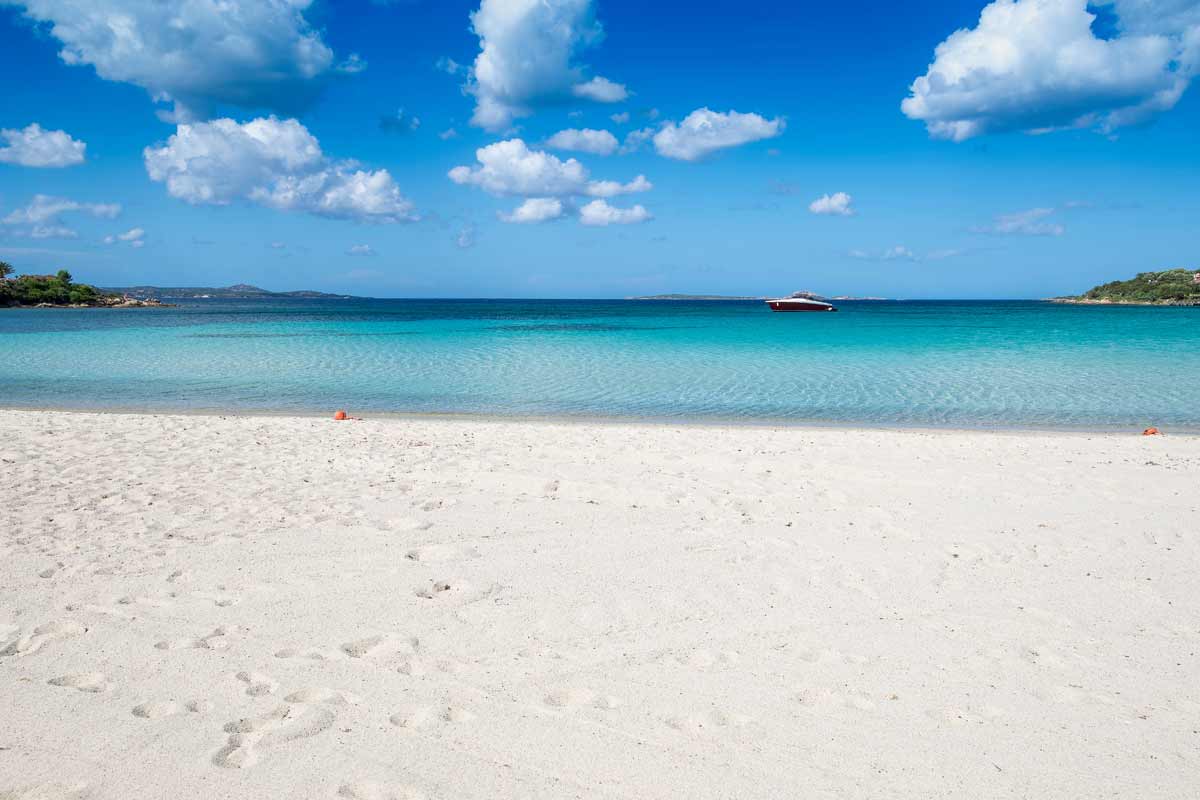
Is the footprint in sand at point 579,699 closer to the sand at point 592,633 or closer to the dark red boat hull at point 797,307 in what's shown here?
the sand at point 592,633

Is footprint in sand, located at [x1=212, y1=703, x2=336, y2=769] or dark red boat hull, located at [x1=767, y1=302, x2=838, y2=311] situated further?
dark red boat hull, located at [x1=767, y1=302, x2=838, y2=311]

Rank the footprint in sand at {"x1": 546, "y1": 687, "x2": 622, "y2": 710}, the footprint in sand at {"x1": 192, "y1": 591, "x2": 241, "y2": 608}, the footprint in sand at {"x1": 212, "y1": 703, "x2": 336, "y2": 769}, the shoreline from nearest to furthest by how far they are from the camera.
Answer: the footprint in sand at {"x1": 212, "y1": 703, "x2": 336, "y2": 769} → the footprint in sand at {"x1": 546, "y1": 687, "x2": 622, "y2": 710} → the footprint in sand at {"x1": 192, "y1": 591, "x2": 241, "y2": 608} → the shoreline

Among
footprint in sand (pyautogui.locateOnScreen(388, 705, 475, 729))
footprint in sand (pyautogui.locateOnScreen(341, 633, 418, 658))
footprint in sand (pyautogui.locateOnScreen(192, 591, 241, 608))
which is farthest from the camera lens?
footprint in sand (pyautogui.locateOnScreen(192, 591, 241, 608))

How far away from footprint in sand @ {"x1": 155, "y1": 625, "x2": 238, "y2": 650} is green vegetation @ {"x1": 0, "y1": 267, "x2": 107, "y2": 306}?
350 feet

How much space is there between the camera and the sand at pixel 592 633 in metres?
3.51

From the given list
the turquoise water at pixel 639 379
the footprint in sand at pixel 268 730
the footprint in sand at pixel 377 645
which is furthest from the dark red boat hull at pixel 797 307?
the footprint in sand at pixel 268 730

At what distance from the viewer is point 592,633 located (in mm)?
4910

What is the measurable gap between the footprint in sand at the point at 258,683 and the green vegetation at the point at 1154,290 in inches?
5825

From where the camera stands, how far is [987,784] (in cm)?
345

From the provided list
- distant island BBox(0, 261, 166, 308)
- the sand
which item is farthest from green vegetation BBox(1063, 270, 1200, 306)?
distant island BBox(0, 261, 166, 308)

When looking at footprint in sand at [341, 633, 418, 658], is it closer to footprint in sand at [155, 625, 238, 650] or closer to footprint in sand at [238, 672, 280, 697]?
footprint in sand at [238, 672, 280, 697]

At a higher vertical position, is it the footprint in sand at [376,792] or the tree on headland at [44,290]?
the tree on headland at [44,290]

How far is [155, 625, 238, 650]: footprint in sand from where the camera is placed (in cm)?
452

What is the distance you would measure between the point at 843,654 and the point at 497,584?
8.37 feet
